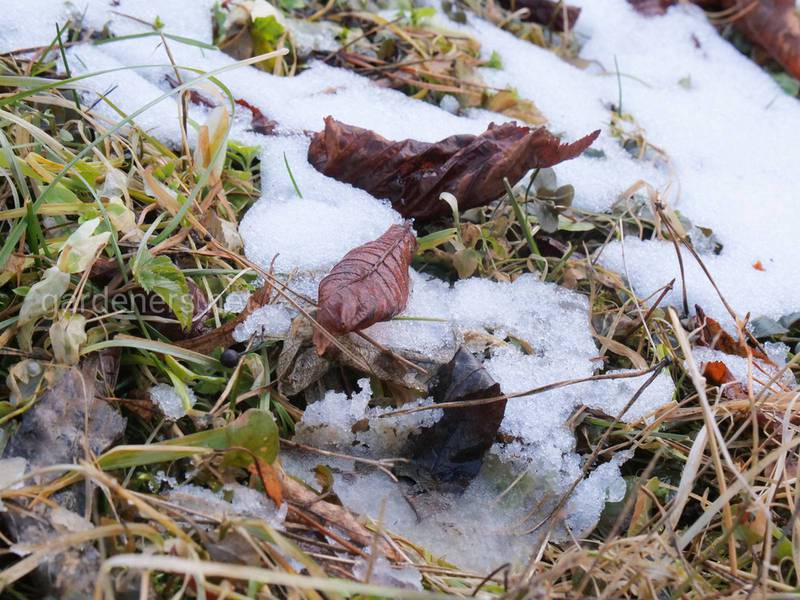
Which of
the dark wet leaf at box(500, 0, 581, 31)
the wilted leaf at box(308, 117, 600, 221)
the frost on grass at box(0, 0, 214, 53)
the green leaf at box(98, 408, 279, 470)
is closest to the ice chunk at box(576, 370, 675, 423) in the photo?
the wilted leaf at box(308, 117, 600, 221)

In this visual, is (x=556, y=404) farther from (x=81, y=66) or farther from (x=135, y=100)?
(x=81, y=66)

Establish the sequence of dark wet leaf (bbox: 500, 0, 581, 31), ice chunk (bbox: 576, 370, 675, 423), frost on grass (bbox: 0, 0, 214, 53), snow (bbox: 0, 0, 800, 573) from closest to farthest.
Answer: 1. snow (bbox: 0, 0, 800, 573)
2. ice chunk (bbox: 576, 370, 675, 423)
3. frost on grass (bbox: 0, 0, 214, 53)
4. dark wet leaf (bbox: 500, 0, 581, 31)

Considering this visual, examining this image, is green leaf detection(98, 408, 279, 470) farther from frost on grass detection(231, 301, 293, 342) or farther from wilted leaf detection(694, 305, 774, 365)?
wilted leaf detection(694, 305, 774, 365)

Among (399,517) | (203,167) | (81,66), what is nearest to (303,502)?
(399,517)

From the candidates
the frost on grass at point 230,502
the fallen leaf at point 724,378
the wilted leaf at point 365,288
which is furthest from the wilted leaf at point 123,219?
the fallen leaf at point 724,378

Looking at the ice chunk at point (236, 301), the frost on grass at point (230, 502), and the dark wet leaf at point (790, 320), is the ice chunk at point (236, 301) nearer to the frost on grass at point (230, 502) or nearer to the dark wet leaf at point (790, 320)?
the frost on grass at point (230, 502)

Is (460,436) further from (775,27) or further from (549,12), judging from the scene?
(775,27)
